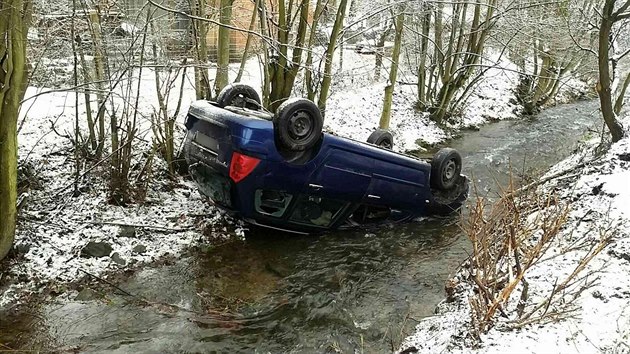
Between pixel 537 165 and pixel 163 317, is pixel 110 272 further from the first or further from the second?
pixel 537 165

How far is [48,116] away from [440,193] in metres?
7.01

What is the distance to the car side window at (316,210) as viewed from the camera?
249 inches

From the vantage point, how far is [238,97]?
6973 millimetres

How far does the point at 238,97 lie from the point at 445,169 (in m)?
3.20

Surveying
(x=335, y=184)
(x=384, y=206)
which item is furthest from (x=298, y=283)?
(x=384, y=206)

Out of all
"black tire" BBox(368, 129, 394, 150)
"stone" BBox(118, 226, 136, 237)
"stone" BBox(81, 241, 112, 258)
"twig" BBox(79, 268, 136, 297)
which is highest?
"black tire" BBox(368, 129, 394, 150)

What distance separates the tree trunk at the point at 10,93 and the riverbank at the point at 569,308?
4333 mm

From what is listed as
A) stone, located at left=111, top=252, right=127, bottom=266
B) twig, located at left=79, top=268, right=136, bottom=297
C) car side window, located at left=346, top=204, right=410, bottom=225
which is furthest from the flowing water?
stone, located at left=111, top=252, right=127, bottom=266

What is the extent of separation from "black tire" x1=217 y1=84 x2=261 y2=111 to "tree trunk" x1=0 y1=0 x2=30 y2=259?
2.30 meters

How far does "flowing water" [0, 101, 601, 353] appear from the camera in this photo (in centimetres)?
472

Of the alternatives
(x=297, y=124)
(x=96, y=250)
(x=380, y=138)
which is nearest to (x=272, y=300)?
(x=297, y=124)

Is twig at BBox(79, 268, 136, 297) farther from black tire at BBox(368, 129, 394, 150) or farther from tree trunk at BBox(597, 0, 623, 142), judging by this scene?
tree trunk at BBox(597, 0, 623, 142)

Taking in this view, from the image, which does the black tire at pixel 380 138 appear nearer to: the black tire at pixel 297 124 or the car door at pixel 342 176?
the car door at pixel 342 176

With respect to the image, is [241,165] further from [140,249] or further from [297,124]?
[140,249]
